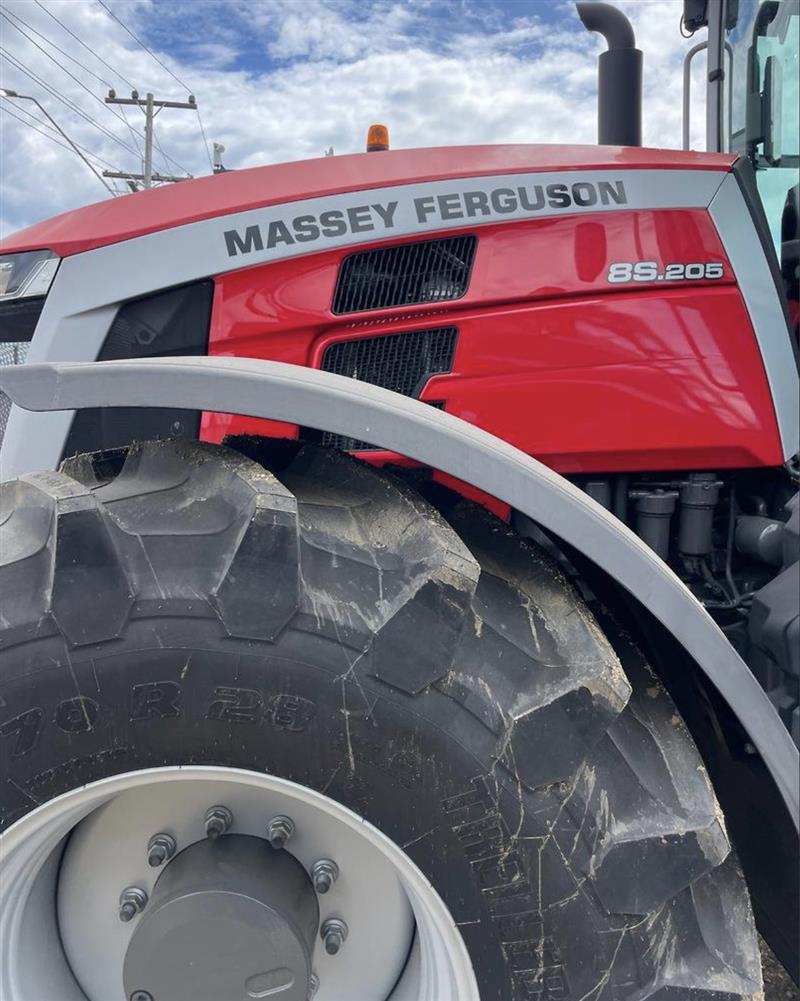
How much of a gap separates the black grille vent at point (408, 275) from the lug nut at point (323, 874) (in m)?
0.99

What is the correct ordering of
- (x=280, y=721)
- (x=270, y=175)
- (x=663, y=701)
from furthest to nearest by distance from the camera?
(x=270, y=175) < (x=663, y=701) < (x=280, y=721)

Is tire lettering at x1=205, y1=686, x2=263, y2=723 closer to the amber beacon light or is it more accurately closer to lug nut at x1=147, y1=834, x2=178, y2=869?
lug nut at x1=147, y1=834, x2=178, y2=869

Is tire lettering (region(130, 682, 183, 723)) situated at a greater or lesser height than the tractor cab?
lesser

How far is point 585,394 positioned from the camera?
153 centimetres

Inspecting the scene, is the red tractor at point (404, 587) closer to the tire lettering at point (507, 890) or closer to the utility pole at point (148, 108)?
the tire lettering at point (507, 890)

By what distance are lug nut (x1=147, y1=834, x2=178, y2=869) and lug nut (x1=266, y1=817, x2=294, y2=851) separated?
16 cm

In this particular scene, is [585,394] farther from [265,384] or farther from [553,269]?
[265,384]

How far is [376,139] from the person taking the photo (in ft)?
6.30

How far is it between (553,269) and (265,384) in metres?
0.69

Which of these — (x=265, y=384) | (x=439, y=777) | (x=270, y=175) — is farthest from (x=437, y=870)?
(x=270, y=175)

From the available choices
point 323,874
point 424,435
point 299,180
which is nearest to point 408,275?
point 299,180

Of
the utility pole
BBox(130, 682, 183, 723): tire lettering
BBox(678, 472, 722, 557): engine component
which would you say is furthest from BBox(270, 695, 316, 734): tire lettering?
the utility pole

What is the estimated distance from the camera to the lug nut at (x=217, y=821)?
4.14 ft

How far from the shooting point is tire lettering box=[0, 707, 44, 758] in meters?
1.10
